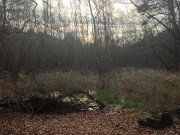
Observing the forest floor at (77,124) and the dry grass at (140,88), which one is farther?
the dry grass at (140,88)

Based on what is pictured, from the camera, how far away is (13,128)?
18.8 ft

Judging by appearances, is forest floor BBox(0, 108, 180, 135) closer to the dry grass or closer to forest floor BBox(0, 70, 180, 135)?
forest floor BBox(0, 70, 180, 135)

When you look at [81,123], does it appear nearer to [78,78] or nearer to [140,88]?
[140,88]

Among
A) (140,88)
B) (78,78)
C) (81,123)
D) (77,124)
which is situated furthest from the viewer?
(78,78)

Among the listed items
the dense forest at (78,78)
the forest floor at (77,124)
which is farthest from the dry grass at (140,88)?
the forest floor at (77,124)

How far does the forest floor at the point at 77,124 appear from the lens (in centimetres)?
524

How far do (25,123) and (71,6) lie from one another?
19.7 meters

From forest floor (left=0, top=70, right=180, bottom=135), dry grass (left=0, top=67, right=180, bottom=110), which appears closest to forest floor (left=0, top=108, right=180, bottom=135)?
forest floor (left=0, top=70, right=180, bottom=135)

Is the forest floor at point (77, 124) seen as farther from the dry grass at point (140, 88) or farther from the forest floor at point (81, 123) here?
the dry grass at point (140, 88)

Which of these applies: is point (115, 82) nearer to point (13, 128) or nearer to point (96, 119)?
point (96, 119)

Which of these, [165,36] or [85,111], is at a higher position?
[165,36]

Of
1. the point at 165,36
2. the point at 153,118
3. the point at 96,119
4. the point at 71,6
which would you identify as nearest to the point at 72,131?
the point at 96,119

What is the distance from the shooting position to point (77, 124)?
6.25m

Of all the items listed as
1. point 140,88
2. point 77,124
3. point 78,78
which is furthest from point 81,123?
point 78,78
